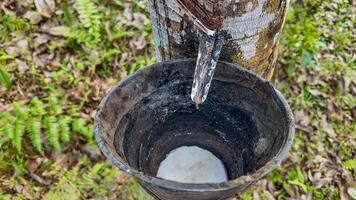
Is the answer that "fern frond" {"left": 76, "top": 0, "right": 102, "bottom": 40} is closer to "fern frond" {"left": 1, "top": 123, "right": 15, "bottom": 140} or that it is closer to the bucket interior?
"fern frond" {"left": 1, "top": 123, "right": 15, "bottom": 140}

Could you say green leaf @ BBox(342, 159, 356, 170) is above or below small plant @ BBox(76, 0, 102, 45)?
below

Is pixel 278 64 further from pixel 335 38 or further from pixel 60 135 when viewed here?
pixel 60 135

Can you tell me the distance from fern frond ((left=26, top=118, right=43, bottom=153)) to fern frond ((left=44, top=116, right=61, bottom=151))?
0.06 metres

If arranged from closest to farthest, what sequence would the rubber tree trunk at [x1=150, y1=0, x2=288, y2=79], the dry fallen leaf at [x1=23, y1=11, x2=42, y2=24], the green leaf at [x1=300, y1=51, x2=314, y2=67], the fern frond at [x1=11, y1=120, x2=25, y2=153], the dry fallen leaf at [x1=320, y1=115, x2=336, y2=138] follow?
the rubber tree trunk at [x1=150, y1=0, x2=288, y2=79] → the fern frond at [x1=11, y1=120, x2=25, y2=153] → the dry fallen leaf at [x1=320, y1=115, x2=336, y2=138] → the green leaf at [x1=300, y1=51, x2=314, y2=67] → the dry fallen leaf at [x1=23, y1=11, x2=42, y2=24]

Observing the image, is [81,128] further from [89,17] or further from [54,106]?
[89,17]

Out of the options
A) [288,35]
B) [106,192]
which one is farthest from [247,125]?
[288,35]

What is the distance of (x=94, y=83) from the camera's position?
329 centimetres

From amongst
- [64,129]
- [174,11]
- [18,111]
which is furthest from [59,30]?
[174,11]

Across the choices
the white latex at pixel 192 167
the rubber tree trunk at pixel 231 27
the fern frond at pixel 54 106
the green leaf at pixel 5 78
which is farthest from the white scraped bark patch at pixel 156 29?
the green leaf at pixel 5 78

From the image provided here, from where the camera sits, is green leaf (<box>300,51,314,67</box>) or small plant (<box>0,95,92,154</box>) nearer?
small plant (<box>0,95,92,154</box>)

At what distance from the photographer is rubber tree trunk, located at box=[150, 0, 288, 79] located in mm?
1700

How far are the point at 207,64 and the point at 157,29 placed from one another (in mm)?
391

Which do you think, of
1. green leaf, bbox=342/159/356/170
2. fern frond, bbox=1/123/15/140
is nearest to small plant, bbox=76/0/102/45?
fern frond, bbox=1/123/15/140

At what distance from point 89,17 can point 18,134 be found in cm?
130
